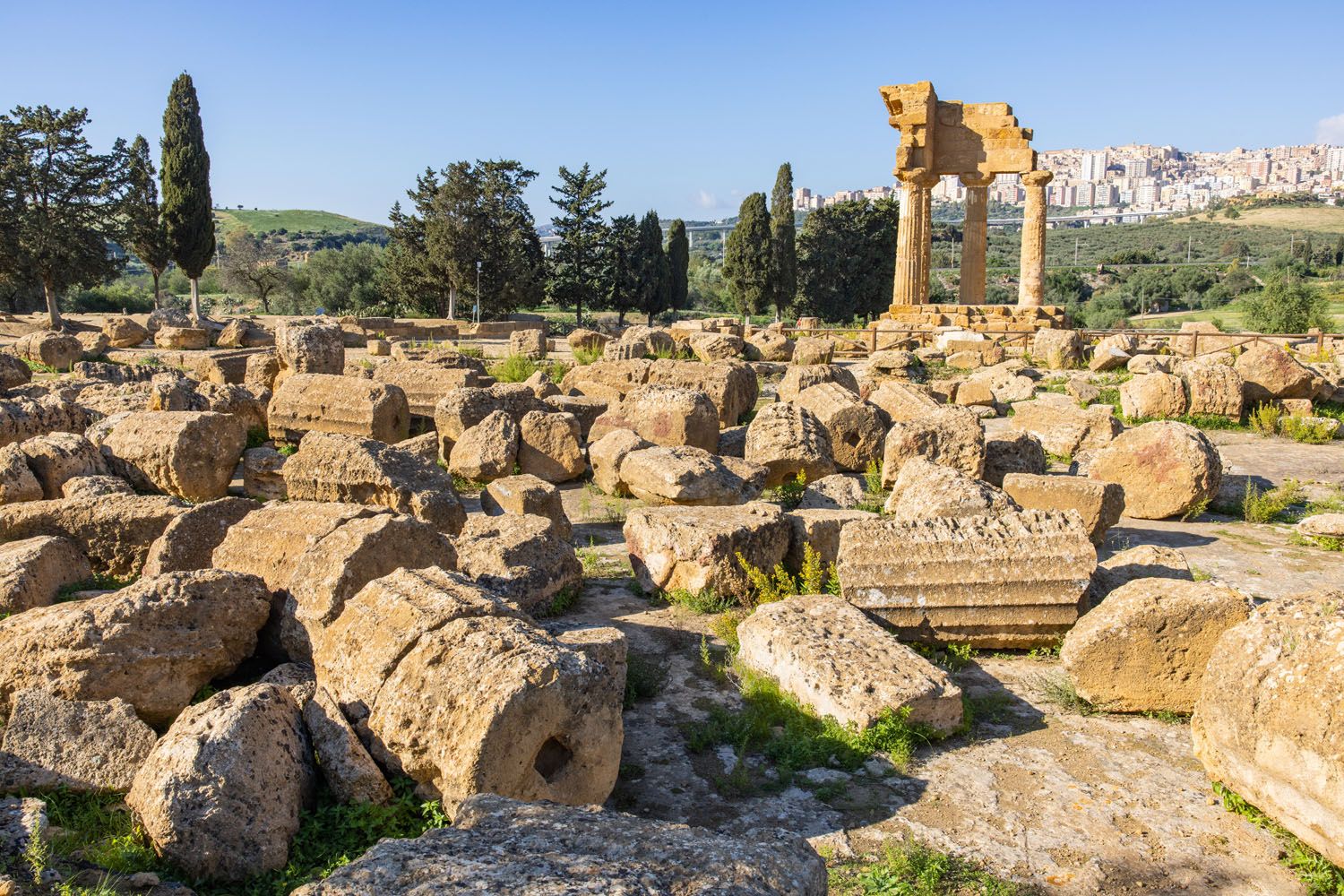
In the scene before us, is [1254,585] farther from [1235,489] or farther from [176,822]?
[176,822]

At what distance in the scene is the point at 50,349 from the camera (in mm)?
19047

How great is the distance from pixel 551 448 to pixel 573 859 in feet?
25.7

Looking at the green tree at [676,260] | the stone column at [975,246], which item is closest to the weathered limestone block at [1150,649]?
the stone column at [975,246]

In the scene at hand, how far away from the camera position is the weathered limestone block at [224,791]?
3.59 meters

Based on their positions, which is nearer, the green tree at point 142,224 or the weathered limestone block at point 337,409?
the weathered limestone block at point 337,409

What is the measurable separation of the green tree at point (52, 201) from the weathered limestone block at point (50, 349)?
25.9 feet

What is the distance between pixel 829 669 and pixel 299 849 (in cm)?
262

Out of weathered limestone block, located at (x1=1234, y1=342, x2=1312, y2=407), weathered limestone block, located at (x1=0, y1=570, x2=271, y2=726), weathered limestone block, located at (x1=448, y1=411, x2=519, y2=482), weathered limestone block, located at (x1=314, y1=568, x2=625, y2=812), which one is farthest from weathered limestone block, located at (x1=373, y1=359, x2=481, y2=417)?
weathered limestone block, located at (x1=1234, y1=342, x2=1312, y2=407)

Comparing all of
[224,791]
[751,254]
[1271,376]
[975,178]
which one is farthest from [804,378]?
[751,254]

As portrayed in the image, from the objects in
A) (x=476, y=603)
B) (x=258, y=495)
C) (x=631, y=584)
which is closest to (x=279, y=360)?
(x=258, y=495)

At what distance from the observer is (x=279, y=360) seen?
46.1 feet

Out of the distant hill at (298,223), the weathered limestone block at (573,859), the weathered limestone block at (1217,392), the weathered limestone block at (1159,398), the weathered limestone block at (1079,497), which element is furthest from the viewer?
the distant hill at (298,223)

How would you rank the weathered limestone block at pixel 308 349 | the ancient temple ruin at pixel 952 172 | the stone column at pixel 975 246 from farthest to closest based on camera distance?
the stone column at pixel 975 246
the ancient temple ruin at pixel 952 172
the weathered limestone block at pixel 308 349

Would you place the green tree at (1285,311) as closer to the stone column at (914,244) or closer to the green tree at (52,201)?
the stone column at (914,244)
